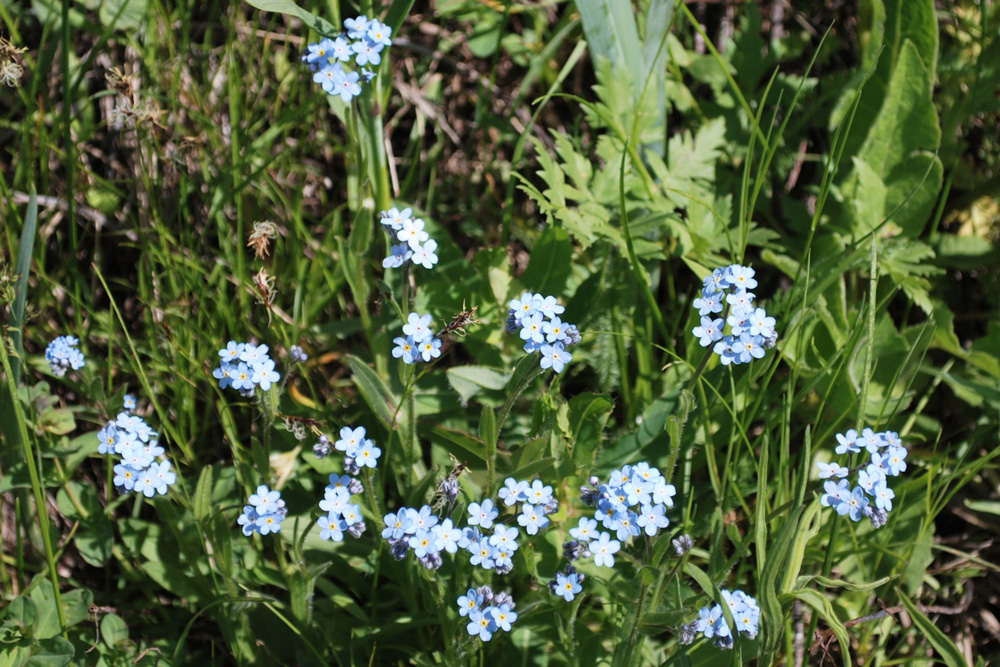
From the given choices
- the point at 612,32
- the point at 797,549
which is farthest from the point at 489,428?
the point at 612,32

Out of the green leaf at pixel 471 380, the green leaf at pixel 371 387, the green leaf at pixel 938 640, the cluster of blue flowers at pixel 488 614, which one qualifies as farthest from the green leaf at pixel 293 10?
the green leaf at pixel 938 640

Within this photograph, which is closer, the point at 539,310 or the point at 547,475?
the point at 539,310

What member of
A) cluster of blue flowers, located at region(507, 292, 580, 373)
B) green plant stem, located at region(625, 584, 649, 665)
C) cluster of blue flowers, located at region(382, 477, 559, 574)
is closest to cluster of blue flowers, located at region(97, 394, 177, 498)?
cluster of blue flowers, located at region(382, 477, 559, 574)

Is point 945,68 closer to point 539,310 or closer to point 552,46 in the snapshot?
point 552,46

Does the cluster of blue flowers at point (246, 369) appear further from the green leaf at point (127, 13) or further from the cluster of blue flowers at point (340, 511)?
the green leaf at point (127, 13)

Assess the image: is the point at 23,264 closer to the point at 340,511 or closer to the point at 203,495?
the point at 203,495

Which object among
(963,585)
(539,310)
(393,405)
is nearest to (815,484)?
(963,585)
